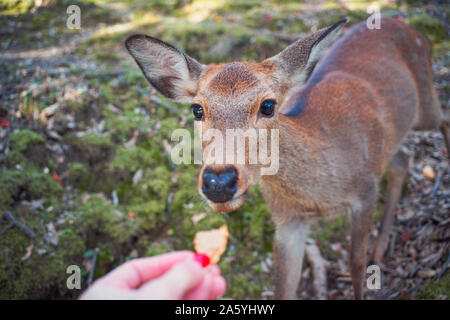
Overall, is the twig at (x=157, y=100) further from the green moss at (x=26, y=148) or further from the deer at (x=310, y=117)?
the deer at (x=310, y=117)

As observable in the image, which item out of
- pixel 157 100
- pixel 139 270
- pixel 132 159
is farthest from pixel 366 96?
pixel 139 270

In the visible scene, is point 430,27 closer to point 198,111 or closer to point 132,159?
point 132,159

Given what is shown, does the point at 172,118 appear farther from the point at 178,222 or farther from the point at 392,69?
the point at 392,69

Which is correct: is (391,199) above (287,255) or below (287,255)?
above

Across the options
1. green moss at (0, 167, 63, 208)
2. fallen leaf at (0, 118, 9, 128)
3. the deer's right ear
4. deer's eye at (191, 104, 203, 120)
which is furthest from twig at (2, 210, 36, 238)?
deer's eye at (191, 104, 203, 120)

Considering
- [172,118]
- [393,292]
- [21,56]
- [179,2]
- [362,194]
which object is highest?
[179,2]

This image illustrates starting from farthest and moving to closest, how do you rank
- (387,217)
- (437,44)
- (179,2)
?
(179,2) < (437,44) < (387,217)

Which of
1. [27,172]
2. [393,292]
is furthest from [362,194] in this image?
[27,172]
